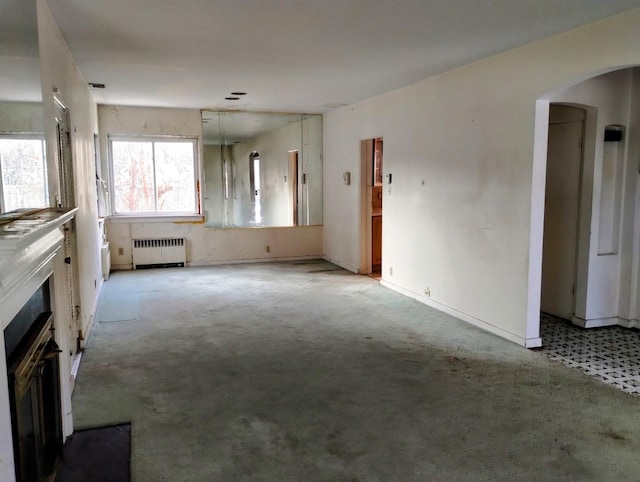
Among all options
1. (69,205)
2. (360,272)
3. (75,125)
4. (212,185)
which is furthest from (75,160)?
(360,272)

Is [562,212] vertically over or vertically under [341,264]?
over

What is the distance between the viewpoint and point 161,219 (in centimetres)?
782

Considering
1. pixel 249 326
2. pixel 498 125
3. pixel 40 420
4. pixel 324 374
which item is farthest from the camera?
pixel 249 326

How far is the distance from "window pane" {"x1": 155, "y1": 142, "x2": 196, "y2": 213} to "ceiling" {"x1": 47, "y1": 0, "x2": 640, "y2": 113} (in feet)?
6.79

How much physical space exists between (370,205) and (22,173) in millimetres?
5103

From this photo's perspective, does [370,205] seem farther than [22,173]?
Yes

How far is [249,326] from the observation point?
4742 mm

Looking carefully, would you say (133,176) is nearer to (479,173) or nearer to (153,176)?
(153,176)

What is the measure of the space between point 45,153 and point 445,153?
3.66m

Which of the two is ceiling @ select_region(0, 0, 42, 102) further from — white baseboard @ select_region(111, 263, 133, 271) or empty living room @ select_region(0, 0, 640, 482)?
white baseboard @ select_region(111, 263, 133, 271)

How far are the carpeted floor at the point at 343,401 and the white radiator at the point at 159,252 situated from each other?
8.89 ft

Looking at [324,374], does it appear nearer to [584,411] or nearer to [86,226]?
[584,411]

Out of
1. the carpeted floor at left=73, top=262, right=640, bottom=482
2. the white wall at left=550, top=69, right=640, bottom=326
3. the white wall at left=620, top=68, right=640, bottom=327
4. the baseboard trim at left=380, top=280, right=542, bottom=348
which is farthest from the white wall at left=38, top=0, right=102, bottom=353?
the white wall at left=620, top=68, right=640, bottom=327

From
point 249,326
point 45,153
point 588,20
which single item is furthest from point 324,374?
point 588,20
